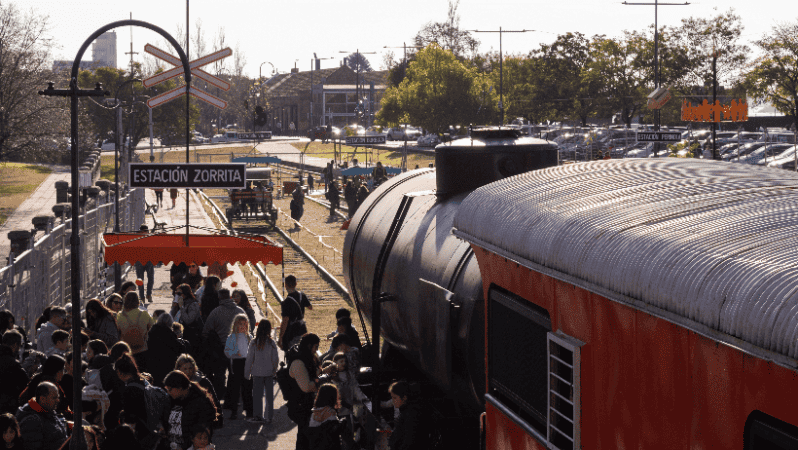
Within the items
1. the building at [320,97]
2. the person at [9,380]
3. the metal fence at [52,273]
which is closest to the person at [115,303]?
the metal fence at [52,273]

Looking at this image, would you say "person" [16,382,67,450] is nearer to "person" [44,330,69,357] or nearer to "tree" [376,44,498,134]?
"person" [44,330,69,357]

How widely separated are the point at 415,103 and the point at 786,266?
7559 centimetres

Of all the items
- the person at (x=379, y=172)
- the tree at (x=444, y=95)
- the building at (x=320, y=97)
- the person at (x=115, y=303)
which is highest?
the building at (x=320, y=97)

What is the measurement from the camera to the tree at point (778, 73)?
190 feet

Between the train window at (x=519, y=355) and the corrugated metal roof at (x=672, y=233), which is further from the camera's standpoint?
the train window at (x=519, y=355)

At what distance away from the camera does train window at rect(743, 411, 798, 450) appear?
292 cm

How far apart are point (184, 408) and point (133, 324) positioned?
3753mm

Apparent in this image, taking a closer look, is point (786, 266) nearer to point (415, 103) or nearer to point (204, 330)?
point (204, 330)

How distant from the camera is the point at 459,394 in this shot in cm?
786

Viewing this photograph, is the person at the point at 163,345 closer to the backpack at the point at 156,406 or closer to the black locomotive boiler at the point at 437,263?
the backpack at the point at 156,406

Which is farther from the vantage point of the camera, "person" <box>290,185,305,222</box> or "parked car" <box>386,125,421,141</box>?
"parked car" <box>386,125,421,141</box>

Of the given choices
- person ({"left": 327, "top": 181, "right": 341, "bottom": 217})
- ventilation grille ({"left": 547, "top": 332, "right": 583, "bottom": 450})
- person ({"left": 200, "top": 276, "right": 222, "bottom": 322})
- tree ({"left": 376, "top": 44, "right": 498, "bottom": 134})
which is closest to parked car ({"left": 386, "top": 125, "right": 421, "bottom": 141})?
tree ({"left": 376, "top": 44, "right": 498, "bottom": 134})

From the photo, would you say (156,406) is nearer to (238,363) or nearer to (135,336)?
(135,336)

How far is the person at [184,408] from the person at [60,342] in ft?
7.83
